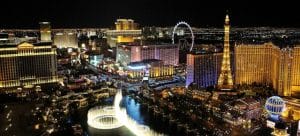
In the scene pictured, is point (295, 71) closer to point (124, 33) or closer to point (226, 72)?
point (226, 72)

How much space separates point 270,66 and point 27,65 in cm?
2838

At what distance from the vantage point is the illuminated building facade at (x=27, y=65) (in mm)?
37469

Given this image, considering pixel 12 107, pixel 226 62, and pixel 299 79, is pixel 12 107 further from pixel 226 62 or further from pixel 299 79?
pixel 299 79

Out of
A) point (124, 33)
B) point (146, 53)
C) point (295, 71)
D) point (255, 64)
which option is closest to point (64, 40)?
point (124, 33)

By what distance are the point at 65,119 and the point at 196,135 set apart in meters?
11.8

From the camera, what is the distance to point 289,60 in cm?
3378

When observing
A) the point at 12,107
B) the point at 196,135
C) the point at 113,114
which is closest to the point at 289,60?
the point at 196,135

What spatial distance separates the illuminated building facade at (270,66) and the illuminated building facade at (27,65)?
22736mm

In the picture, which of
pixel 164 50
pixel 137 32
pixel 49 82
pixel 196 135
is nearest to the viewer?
pixel 196 135

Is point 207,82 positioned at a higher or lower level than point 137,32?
lower

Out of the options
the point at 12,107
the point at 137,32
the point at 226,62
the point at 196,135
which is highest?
the point at 137,32

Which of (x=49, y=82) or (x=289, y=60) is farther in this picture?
(x=49, y=82)

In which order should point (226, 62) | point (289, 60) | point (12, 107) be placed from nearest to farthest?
point (12, 107) < point (289, 60) < point (226, 62)

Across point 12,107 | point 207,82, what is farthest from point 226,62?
point 12,107
